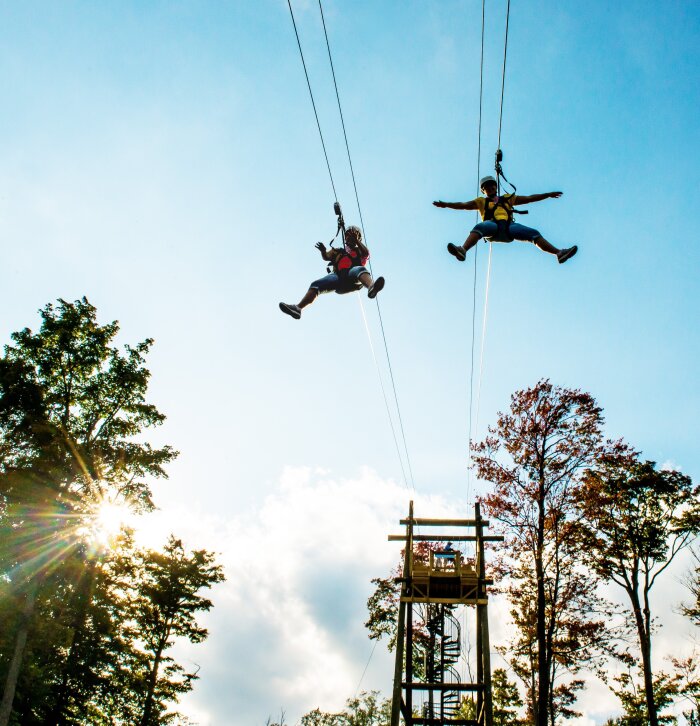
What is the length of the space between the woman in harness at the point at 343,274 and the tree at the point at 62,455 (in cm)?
1152

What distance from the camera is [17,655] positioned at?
14.3 meters

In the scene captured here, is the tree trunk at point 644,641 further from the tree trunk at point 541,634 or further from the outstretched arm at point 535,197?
the outstretched arm at point 535,197

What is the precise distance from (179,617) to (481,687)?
1649 centimetres

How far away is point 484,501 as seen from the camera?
1748cm

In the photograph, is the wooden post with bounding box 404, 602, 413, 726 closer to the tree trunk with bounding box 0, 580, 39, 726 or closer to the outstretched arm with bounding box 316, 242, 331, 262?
the outstretched arm with bounding box 316, 242, 331, 262

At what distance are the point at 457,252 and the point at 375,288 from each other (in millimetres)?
1296

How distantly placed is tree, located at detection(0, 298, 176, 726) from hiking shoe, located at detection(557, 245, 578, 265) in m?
14.4

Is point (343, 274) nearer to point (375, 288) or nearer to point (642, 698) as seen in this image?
point (375, 288)

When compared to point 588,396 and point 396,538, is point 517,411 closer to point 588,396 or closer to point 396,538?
point 588,396

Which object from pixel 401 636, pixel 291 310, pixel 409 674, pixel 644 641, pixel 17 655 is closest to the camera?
pixel 291 310

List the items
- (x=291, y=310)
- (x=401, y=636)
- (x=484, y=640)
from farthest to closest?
(x=401, y=636) → (x=484, y=640) → (x=291, y=310)

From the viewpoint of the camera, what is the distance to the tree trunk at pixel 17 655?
539 inches

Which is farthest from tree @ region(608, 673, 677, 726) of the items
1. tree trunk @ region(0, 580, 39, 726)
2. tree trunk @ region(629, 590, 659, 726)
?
tree trunk @ region(0, 580, 39, 726)

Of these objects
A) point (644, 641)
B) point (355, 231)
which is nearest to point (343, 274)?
point (355, 231)
